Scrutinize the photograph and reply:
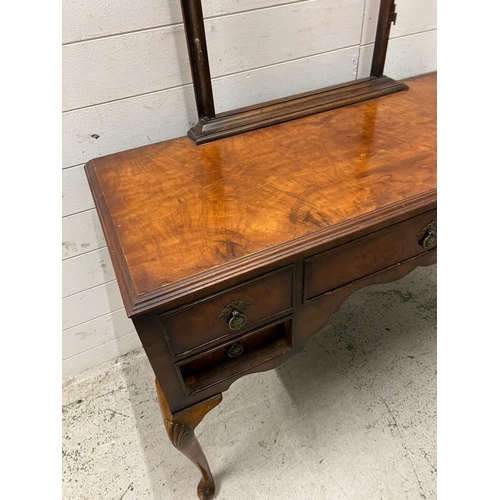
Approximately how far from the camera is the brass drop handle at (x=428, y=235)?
2.69 ft

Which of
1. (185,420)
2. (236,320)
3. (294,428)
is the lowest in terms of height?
(294,428)

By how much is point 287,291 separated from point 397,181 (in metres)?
0.31

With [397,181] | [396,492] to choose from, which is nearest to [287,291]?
[397,181]

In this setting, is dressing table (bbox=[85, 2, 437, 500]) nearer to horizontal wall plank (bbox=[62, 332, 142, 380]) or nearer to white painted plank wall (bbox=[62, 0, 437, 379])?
white painted plank wall (bbox=[62, 0, 437, 379])

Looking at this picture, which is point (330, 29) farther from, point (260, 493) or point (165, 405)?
point (260, 493)

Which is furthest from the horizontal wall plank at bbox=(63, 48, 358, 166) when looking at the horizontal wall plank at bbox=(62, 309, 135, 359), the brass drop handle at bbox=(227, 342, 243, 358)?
the brass drop handle at bbox=(227, 342, 243, 358)

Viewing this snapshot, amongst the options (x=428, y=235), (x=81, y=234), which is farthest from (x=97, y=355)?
(x=428, y=235)

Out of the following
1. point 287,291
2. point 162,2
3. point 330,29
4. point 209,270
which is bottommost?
point 287,291

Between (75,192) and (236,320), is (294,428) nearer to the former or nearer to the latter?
(236,320)

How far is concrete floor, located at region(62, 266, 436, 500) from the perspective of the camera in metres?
1.08

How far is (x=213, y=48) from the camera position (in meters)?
0.94

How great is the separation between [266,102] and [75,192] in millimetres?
542

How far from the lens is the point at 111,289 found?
124cm

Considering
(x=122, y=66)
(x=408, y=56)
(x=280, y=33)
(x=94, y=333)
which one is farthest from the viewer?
(x=94, y=333)
